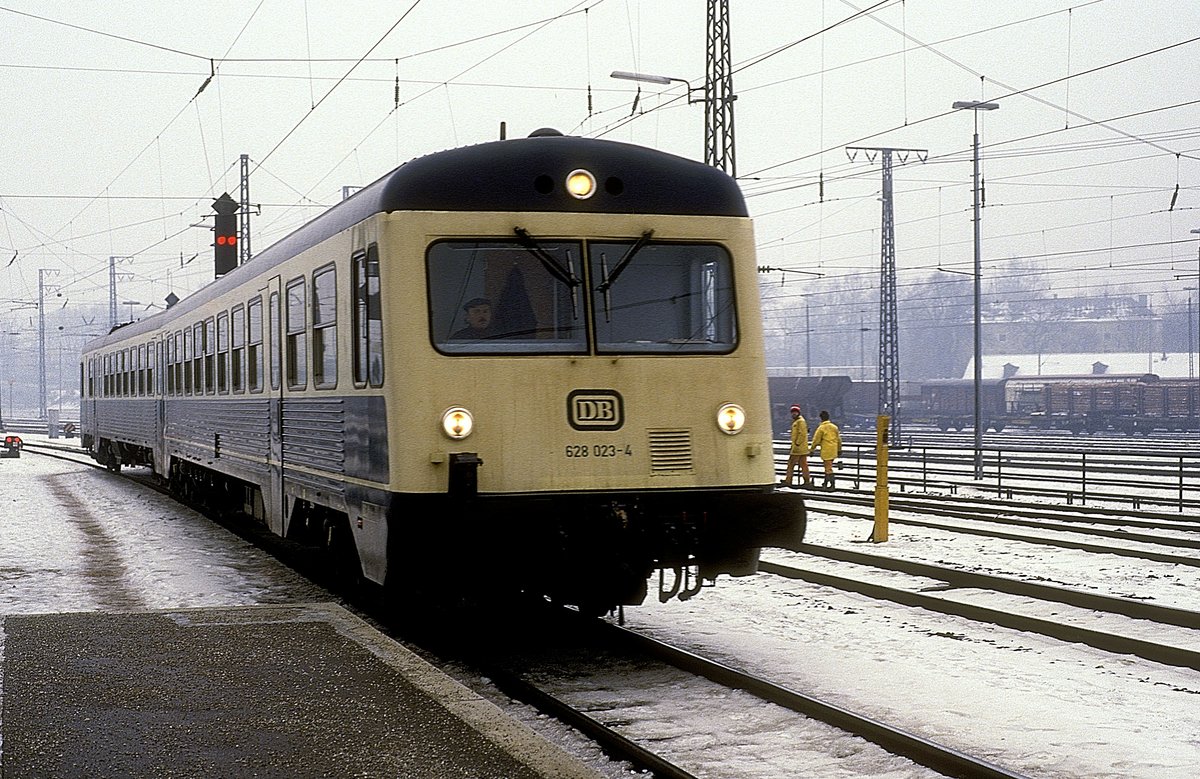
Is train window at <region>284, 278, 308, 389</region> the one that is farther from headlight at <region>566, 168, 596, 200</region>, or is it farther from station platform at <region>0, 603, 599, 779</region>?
headlight at <region>566, 168, 596, 200</region>

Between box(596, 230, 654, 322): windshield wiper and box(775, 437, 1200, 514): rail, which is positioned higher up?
box(596, 230, 654, 322): windshield wiper

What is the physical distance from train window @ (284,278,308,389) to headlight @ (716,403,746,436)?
3514 millimetres

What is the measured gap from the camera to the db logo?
846 centimetres

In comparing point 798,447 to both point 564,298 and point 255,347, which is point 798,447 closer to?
point 255,347

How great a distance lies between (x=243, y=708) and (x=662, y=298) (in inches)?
135

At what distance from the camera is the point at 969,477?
105 ft

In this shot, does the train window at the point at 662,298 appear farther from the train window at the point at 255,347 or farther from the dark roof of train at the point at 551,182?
the train window at the point at 255,347

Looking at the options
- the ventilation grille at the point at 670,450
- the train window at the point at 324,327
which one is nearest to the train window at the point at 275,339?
the train window at the point at 324,327

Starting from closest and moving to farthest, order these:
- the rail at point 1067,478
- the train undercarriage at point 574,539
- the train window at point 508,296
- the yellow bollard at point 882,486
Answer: the train undercarriage at point 574,539 < the train window at point 508,296 < the yellow bollard at point 882,486 < the rail at point 1067,478

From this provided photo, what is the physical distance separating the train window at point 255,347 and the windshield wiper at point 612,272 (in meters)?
4.92

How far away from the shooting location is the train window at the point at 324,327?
32.1 ft

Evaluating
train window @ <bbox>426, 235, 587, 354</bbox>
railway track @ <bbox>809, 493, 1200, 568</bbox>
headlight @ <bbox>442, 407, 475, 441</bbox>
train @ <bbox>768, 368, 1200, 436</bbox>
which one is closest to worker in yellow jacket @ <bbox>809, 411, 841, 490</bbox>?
railway track @ <bbox>809, 493, 1200, 568</bbox>

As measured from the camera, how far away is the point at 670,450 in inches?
338

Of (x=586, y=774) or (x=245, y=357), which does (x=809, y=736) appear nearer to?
(x=586, y=774)
